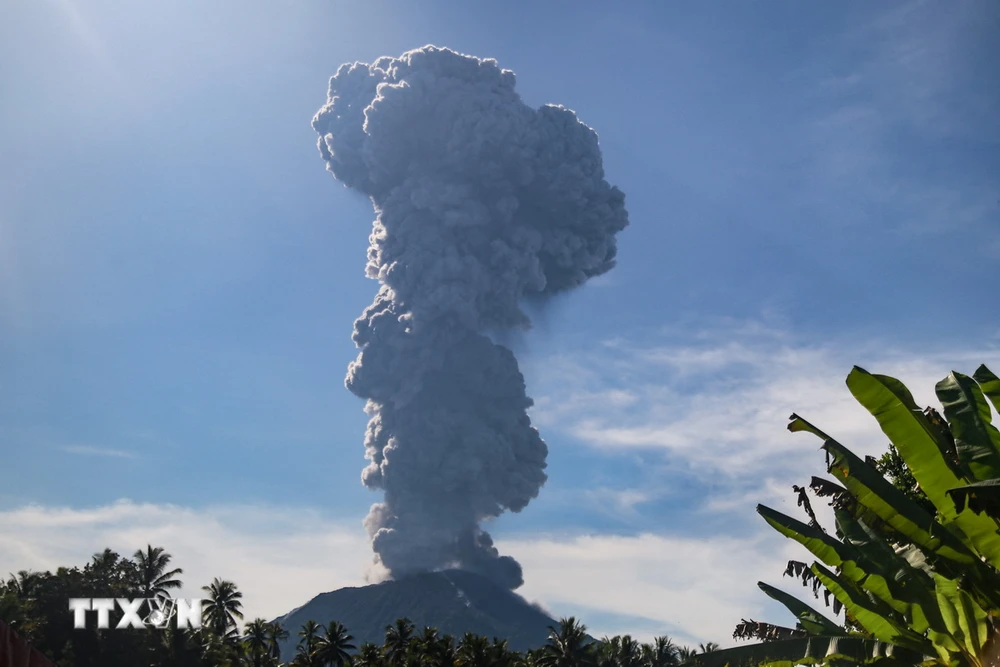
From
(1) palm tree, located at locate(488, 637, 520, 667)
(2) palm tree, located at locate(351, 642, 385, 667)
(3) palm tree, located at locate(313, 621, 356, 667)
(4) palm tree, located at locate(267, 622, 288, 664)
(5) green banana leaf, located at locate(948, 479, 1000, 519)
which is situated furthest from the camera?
(4) palm tree, located at locate(267, 622, 288, 664)

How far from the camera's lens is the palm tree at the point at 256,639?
61.8m

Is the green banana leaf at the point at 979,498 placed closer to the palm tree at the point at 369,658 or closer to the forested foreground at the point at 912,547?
the forested foreground at the point at 912,547

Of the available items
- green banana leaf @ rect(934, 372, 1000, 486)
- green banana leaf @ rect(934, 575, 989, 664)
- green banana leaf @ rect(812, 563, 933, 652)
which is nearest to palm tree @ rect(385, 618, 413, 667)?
green banana leaf @ rect(812, 563, 933, 652)

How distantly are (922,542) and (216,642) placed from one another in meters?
60.1

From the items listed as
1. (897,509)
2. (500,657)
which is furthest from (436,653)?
(897,509)

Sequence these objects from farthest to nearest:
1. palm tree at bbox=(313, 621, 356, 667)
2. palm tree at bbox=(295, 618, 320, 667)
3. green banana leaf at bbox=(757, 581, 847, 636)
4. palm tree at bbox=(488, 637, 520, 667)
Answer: palm tree at bbox=(313, 621, 356, 667), palm tree at bbox=(295, 618, 320, 667), palm tree at bbox=(488, 637, 520, 667), green banana leaf at bbox=(757, 581, 847, 636)

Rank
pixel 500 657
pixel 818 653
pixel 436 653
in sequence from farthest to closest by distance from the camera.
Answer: pixel 500 657 < pixel 436 653 < pixel 818 653

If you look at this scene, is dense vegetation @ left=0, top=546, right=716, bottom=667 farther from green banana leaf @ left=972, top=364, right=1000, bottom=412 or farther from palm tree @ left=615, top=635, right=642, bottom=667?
green banana leaf @ left=972, top=364, right=1000, bottom=412

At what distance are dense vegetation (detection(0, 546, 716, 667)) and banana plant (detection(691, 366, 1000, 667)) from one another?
158ft

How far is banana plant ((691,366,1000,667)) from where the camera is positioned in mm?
7324

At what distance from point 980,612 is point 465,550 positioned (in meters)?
168

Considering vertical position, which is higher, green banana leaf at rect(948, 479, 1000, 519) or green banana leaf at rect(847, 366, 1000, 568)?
green banana leaf at rect(847, 366, 1000, 568)

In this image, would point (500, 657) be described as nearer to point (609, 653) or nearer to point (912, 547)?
point (609, 653)

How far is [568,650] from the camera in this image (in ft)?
198
